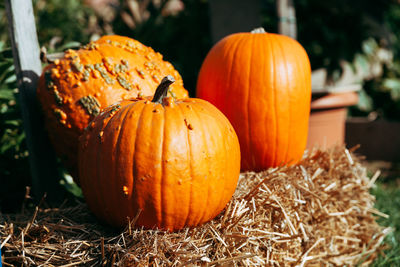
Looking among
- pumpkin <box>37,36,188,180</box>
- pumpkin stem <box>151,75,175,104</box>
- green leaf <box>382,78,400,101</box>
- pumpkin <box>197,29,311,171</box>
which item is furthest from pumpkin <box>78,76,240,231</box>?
green leaf <box>382,78,400,101</box>

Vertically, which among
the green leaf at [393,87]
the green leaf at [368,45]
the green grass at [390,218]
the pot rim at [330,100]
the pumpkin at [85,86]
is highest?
the pumpkin at [85,86]

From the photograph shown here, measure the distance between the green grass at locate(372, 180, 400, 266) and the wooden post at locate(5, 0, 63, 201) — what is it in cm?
207

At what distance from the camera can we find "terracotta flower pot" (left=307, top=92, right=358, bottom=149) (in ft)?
12.3

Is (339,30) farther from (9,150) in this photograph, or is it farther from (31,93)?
(9,150)

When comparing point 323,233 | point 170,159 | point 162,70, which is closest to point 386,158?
point 323,233

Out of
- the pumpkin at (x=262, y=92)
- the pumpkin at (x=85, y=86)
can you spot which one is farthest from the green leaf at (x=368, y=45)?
the pumpkin at (x=85, y=86)

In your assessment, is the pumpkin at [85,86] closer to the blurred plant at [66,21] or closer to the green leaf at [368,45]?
the blurred plant at [66,21]

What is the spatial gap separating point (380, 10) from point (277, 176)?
3.48m

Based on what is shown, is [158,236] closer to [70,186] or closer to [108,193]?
[108,193]

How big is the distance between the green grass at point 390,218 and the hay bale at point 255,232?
0.08 m

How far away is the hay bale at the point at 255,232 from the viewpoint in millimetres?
1570

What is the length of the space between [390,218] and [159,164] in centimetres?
221

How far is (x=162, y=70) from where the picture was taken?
2.31 m

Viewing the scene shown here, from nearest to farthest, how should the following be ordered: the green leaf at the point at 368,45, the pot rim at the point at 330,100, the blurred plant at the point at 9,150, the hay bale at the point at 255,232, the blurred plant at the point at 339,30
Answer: the hay bale at the point at 255,232 < the blurred plant at the point at 9,150 < the pot rim at the point at 330,100 < the blurred plant at the point at 339,30 < the green leaf at the point at 368,45
